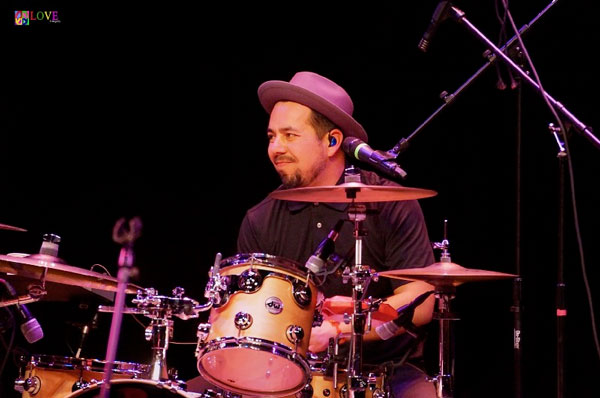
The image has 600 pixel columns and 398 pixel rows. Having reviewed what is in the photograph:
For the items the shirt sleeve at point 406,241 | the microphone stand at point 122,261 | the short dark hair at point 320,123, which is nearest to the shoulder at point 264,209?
the short dark hair at point 320,123

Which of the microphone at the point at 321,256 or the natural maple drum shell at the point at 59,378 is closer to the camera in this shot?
the microphone at the point at 321,256

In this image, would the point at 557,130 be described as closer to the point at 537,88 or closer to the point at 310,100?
→ the point at 537,88

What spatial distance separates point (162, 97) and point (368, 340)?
82.5 inches

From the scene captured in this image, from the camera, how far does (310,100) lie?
134 inches

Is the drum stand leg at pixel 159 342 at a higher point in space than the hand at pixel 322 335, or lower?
lower

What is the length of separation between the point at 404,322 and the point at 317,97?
1.18 metres

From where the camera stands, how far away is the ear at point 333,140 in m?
3.50

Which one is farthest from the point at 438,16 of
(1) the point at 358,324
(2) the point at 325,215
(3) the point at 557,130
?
(1) the point at 358,324

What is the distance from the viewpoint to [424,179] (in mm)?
4133

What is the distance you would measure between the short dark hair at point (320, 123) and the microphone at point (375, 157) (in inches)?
26.7

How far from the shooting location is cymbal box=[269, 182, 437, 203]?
104 inches

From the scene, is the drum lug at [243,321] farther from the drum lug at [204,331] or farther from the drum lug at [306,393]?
the drum lug at [306,393]

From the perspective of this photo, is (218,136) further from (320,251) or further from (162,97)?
(320,251)

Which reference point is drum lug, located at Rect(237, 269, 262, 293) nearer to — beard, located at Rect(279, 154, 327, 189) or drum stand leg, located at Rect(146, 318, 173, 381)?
drum stand leg, located at Rect(146, 318, 173, 381)
